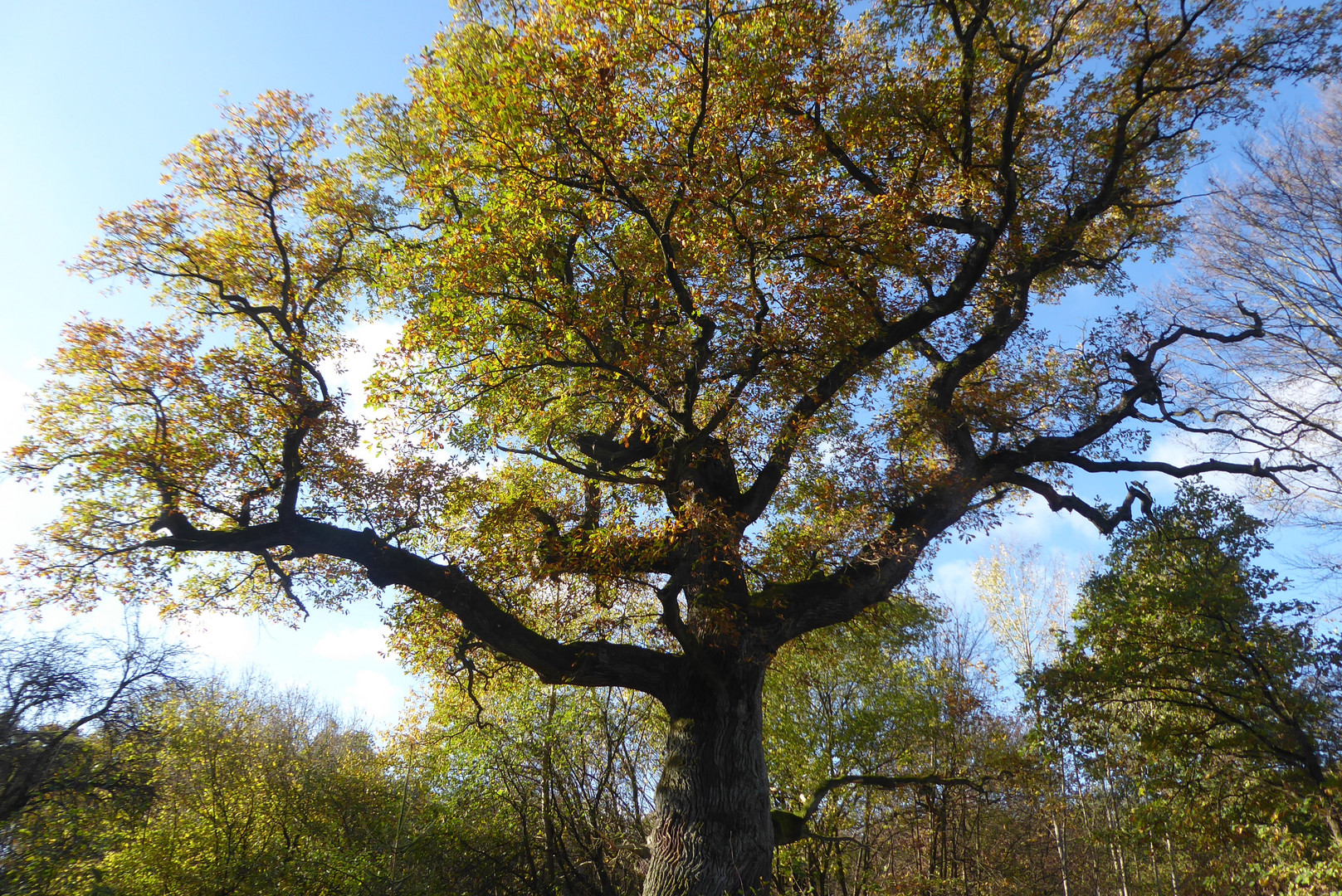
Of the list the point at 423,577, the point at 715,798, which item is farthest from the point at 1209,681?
the point at 423,577

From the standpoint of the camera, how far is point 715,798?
22.1ft

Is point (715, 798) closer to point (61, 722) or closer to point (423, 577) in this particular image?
point (423, 577)

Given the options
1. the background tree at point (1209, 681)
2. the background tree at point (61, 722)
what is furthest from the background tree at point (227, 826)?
the background tree at point (1209, 681)

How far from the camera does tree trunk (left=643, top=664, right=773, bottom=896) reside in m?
6.41

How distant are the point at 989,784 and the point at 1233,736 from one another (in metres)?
4.10

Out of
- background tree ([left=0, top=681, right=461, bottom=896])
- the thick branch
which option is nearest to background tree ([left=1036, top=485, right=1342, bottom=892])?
the thick branch

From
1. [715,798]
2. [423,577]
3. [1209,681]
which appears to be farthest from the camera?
[1209,681]

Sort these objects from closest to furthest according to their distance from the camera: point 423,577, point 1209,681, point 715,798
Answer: point 715,798 < point 423,577 < point 1209,681

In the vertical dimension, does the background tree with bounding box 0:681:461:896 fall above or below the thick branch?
below

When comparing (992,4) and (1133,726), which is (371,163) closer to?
(992,4)

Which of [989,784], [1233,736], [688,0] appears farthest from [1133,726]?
[688,0]

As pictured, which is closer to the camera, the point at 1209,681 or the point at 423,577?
the point at 423,577

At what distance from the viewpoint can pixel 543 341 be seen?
715cm

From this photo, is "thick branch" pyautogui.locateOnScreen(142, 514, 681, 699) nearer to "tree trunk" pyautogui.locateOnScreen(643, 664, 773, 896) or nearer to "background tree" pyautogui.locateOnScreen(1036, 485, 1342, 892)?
"tree trunk" pyautogui.locateOnScreen(643, 664, 773, 896)
